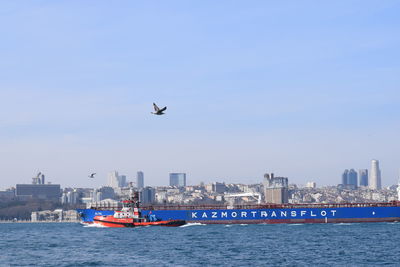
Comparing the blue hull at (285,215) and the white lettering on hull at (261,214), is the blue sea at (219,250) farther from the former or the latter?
the white lettering on hull at (261,214)

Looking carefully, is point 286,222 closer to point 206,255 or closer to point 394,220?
point 394,220

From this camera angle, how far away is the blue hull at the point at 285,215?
348 ft

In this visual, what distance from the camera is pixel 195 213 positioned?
366 feet

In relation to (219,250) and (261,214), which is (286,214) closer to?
(261,214)

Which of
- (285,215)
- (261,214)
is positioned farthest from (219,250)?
(285,215)

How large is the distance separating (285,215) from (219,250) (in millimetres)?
47047

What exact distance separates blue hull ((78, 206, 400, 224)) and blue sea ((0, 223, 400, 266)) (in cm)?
1964

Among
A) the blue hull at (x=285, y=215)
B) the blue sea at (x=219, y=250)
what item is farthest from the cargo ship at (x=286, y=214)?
the blue sea at (x=219, y=250)

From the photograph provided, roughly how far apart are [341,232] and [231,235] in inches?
511

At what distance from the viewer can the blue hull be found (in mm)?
106125

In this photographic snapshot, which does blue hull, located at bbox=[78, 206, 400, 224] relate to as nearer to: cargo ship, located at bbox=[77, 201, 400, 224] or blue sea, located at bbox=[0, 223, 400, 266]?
cargo ship, located at bbox=[77, 201, 400, 224]

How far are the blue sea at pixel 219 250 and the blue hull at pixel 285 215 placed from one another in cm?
1964

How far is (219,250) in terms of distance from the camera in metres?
64.0

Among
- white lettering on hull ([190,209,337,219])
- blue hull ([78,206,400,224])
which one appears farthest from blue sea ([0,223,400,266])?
white lettering on hull ([190,209,337,219])
